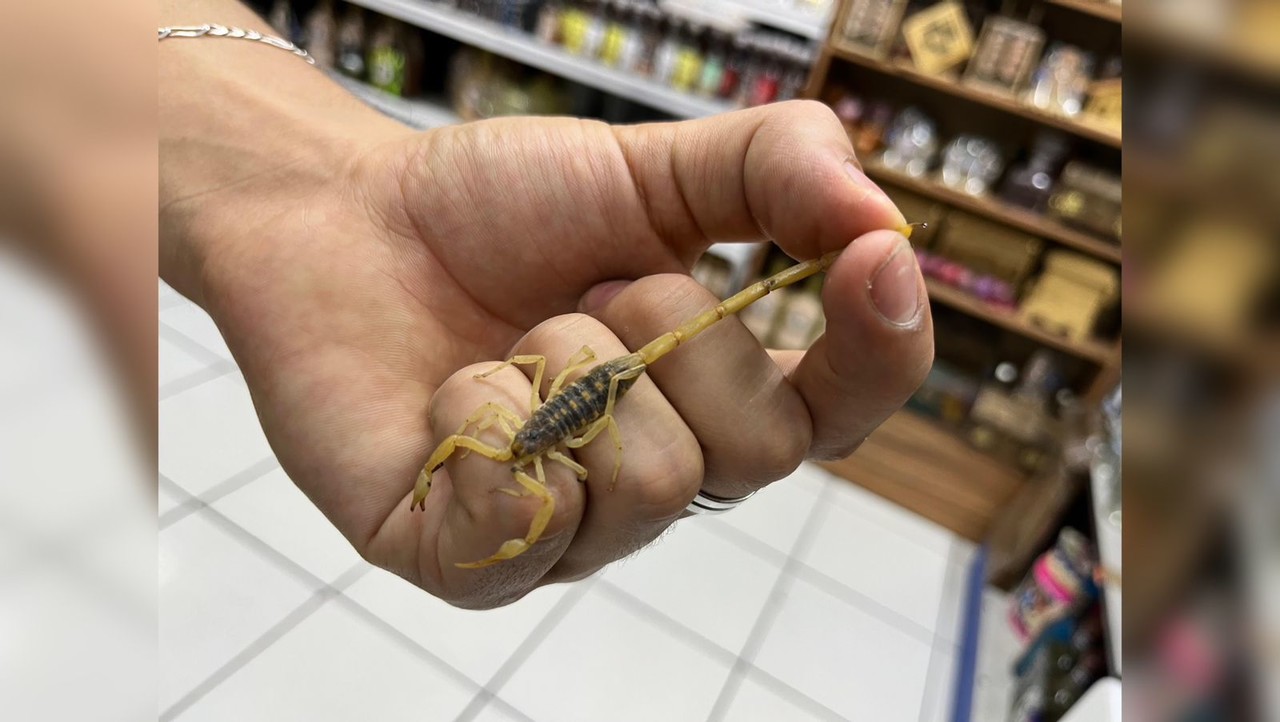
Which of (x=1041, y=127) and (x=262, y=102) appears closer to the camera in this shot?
(x=262, y=102)

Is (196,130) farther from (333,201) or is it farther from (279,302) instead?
(279,302)

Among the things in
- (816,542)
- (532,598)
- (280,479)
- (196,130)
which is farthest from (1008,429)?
(196,130)

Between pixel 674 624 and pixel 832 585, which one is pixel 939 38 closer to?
pixel 832 585

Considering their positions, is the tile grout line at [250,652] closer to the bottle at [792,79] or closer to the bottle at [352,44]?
the bottle at [792,79]

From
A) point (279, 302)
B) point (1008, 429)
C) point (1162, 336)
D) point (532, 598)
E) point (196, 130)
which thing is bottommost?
point (532, 598)

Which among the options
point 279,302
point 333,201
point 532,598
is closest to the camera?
point 279,302

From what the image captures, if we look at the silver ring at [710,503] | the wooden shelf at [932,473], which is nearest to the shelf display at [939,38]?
the wooden shelf at [932,473]

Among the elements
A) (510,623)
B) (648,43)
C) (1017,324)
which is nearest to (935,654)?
(1017,324)
